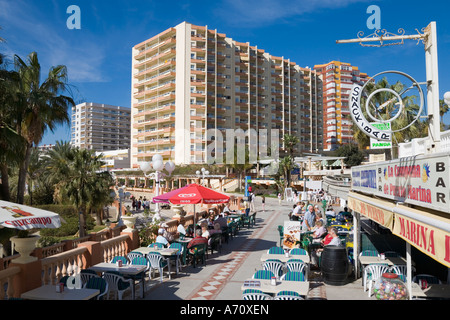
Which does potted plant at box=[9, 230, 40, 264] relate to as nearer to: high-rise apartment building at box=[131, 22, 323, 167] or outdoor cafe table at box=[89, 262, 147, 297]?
outdoor cafe table at box=[89, 262, 147, 297]

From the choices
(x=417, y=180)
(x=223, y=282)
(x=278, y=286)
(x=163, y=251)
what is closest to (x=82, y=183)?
(x=163, y=251)

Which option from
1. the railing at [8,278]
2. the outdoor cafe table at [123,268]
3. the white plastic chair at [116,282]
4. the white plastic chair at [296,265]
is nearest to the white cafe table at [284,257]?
the white plastic chair at [296,265]

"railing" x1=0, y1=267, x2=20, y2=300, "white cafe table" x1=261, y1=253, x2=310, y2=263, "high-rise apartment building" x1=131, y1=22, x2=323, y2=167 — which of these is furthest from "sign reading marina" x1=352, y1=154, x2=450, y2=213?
"high-rise apartment building" x1=131, y1=22, x2=323, y2=167

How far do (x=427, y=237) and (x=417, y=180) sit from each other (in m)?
1.18

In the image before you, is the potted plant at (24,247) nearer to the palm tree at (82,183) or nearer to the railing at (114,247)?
the railing at (114,247)

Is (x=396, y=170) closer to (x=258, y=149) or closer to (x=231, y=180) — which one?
(x=231, y=180)

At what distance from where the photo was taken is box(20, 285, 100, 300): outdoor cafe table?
243 inches

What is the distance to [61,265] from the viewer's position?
8.57m

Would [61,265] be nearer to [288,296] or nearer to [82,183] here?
[288,296]

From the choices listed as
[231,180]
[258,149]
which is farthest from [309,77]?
[231,180]

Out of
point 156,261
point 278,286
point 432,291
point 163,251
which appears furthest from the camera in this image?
point 163,251

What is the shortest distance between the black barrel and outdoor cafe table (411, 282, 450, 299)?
7.98ft
